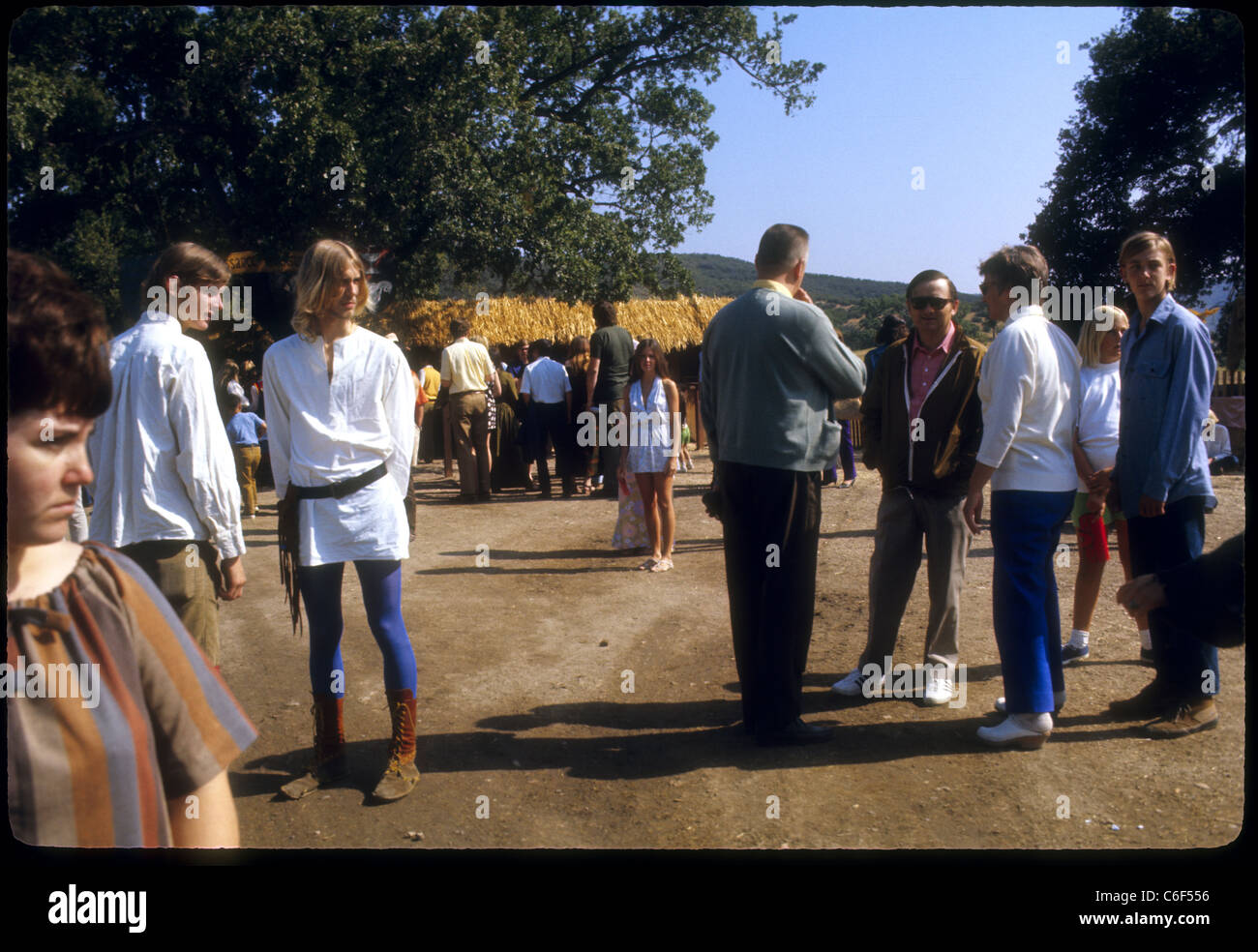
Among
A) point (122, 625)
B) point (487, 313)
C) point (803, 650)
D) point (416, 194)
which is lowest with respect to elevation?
point (803, 650)

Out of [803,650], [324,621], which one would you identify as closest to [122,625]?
[324,621]

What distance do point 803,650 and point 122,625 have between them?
322 cm

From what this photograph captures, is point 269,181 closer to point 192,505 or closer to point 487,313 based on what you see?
point 487,313

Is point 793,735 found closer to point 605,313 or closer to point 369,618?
point 369,618

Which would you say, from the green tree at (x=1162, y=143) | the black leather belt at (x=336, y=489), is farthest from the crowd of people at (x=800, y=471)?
the green tree at (x=1162, y=143)

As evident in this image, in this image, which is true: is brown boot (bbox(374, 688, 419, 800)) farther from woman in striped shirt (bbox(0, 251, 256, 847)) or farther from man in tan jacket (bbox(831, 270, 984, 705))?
woman in striped shirt (bbox(0, 251, 256, 847))

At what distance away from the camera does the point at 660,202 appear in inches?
727

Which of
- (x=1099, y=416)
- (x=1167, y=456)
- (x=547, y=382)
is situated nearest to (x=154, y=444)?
(x=1167, y=456)

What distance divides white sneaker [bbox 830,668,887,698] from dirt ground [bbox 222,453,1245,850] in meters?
0.08

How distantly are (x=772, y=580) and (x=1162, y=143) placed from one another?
18763 mm

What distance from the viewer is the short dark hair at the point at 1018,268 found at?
13.9 ft

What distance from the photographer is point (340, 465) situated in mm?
3723

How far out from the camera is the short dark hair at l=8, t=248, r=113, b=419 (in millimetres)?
1404

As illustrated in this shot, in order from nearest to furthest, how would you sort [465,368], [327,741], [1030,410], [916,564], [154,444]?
[154,444] → [327,741] → [1030,410] → [916,564] → [465,368]
